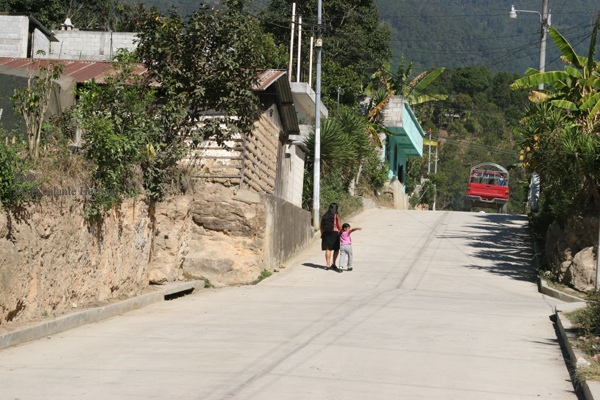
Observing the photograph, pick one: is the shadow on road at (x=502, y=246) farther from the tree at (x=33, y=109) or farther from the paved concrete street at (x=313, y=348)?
the tree at (x=33, y=109)

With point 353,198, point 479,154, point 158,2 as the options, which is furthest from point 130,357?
point 158,2

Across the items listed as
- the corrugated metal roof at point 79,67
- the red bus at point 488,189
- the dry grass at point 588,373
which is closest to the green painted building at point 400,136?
the red bus at point 488,189

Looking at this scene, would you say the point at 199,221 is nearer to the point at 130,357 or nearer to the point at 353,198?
the point at 130,357

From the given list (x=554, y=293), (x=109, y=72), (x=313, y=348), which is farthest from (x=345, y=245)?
(x=313, y=348)

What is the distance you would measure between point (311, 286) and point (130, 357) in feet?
26.1

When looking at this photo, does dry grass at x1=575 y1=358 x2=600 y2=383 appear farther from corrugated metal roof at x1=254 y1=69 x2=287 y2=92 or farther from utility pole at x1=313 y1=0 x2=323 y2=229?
utility pole at x1=313 y1=0 x2=323 y2=229

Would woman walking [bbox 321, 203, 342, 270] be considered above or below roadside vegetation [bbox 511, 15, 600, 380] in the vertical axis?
below

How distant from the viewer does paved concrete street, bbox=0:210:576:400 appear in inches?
254

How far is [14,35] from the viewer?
27.1m

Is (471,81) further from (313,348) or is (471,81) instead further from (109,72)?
(313,348)

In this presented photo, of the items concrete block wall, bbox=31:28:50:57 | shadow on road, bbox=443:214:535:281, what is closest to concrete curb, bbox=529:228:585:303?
shadow on road, bbox=443:214:535:281

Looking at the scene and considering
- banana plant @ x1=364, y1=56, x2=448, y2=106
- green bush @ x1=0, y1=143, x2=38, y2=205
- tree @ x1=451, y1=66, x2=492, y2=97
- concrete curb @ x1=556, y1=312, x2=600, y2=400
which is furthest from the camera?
tree @ x1=451, y1=66, x2=492, y2=97

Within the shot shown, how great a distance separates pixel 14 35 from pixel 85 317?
20873mm

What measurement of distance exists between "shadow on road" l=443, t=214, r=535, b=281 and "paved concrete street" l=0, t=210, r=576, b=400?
277cm
